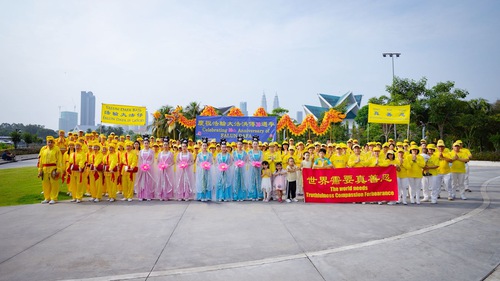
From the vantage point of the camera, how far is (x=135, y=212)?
716cm

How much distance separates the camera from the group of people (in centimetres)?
851

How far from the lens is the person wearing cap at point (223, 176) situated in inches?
344

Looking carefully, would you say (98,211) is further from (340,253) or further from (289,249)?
(340,253)

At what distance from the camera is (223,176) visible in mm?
8766

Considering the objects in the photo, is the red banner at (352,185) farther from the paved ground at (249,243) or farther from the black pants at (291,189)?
the paved ground at (249,243)

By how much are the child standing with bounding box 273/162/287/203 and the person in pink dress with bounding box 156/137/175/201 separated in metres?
3.21

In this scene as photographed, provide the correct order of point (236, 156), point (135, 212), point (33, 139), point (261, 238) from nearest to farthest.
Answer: point (261, 238), point (135, 212), point (236, 156), point (33, 139)

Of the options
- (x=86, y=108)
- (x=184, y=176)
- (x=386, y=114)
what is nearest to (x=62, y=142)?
(x=184, y=176)

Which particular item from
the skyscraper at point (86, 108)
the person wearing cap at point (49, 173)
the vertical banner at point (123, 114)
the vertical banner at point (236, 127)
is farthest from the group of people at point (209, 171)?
the skyscraper at point (86, 108)

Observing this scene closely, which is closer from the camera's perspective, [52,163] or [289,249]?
[289,249]

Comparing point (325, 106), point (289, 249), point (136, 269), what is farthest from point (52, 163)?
point (325, 106)

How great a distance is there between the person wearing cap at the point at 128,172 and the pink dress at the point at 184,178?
1.28 metres

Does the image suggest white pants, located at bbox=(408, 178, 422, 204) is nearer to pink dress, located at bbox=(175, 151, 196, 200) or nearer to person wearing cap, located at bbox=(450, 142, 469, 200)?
person wearing cap, located at bbox=(450, 142, 469, 200)

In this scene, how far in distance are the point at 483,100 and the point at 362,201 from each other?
31943mm
